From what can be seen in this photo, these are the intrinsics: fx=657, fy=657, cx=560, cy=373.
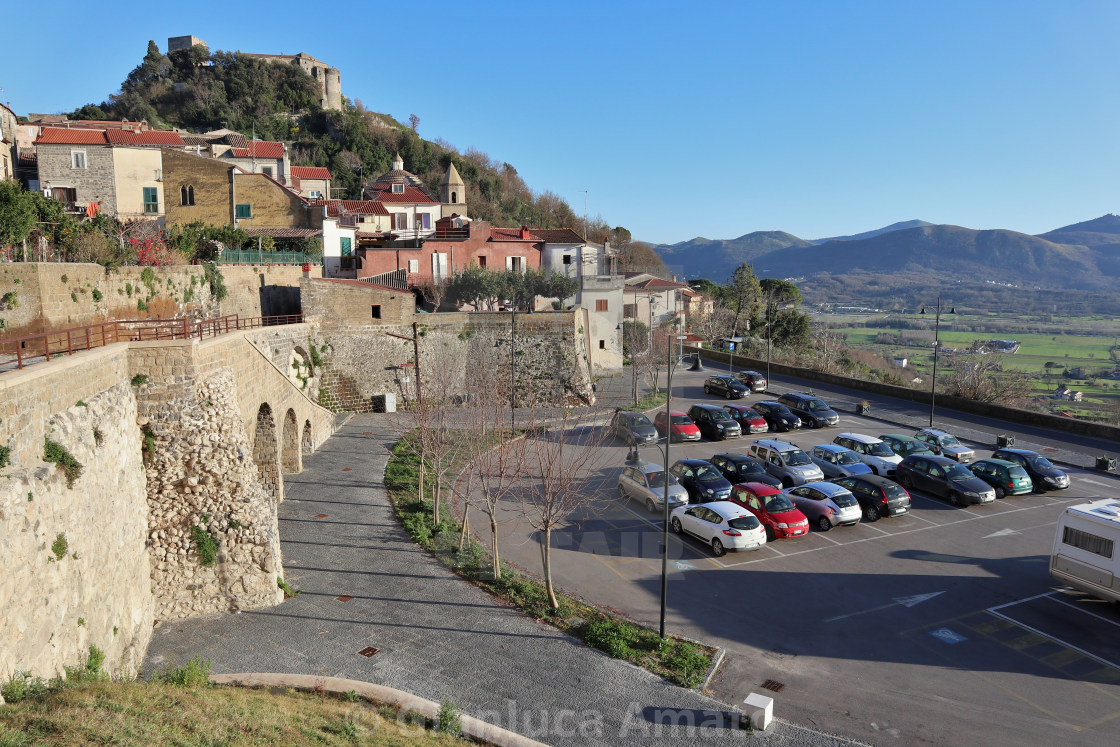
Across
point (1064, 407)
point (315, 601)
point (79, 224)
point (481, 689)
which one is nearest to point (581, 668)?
point (481, 689)

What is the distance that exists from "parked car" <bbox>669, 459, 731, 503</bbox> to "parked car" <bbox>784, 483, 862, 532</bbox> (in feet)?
7.30

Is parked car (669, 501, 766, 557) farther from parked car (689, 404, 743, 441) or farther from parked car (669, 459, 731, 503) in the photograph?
parked car (689, 404, 743, 441)

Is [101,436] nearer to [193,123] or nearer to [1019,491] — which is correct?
[1019,491]

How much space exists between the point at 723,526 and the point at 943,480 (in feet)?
30.4

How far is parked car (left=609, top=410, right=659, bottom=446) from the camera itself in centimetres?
2825

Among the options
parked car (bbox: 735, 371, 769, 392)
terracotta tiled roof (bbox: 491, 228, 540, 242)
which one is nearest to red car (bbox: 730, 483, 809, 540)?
parked car (bbox: 735, 371, 769, 392)

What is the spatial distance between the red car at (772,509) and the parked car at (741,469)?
6.06 feet

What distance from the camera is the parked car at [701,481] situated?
2125 cm

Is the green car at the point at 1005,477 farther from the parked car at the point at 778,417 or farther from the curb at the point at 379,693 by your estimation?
the curb at the point at 379,693

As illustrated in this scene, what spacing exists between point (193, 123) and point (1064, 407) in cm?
10143

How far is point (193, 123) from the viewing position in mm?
87562

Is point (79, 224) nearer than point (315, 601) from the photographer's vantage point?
No

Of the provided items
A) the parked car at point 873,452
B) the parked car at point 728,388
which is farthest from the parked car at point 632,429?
the parked car at point 728,388

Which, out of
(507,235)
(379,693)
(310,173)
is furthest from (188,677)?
(310,173)
